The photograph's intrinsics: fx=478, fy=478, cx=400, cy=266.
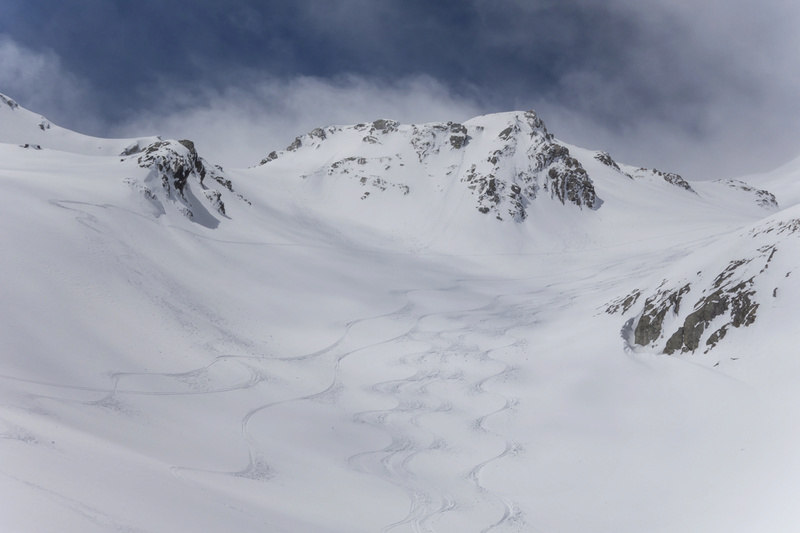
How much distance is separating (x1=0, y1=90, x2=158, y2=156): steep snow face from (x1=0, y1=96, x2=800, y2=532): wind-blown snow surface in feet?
219

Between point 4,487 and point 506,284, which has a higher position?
point 506,284

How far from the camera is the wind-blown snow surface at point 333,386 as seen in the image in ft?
42.5

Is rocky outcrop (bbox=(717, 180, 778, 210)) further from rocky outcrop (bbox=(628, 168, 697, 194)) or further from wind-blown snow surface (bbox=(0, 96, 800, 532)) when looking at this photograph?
wind-blown snow surface (bbox=(0, 96, 800, 532))

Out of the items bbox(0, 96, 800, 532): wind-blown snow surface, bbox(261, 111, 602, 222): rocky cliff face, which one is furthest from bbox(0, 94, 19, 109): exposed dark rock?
bbox(0, 96, 800, 532): wind-blown snow surface

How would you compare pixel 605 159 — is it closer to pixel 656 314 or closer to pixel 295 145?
pixel 295 145

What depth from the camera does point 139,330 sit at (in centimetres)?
2548

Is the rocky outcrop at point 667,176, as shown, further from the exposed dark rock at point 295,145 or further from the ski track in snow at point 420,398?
the ski track in snow at point 420,398

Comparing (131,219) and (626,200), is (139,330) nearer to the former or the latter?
(131,219)

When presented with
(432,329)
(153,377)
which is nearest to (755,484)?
(153,377)

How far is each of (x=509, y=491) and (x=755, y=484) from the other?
24.8 feet

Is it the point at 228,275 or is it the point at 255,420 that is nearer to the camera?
the point at 255,420

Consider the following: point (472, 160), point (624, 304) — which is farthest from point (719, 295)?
point (472, 160)

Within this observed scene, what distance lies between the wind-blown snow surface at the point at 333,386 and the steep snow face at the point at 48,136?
66.8 m

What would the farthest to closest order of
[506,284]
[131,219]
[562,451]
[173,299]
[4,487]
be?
1. [506,284]
2. [131,219]
3. [173,299]
4. [562,451]
5. [4,487]
